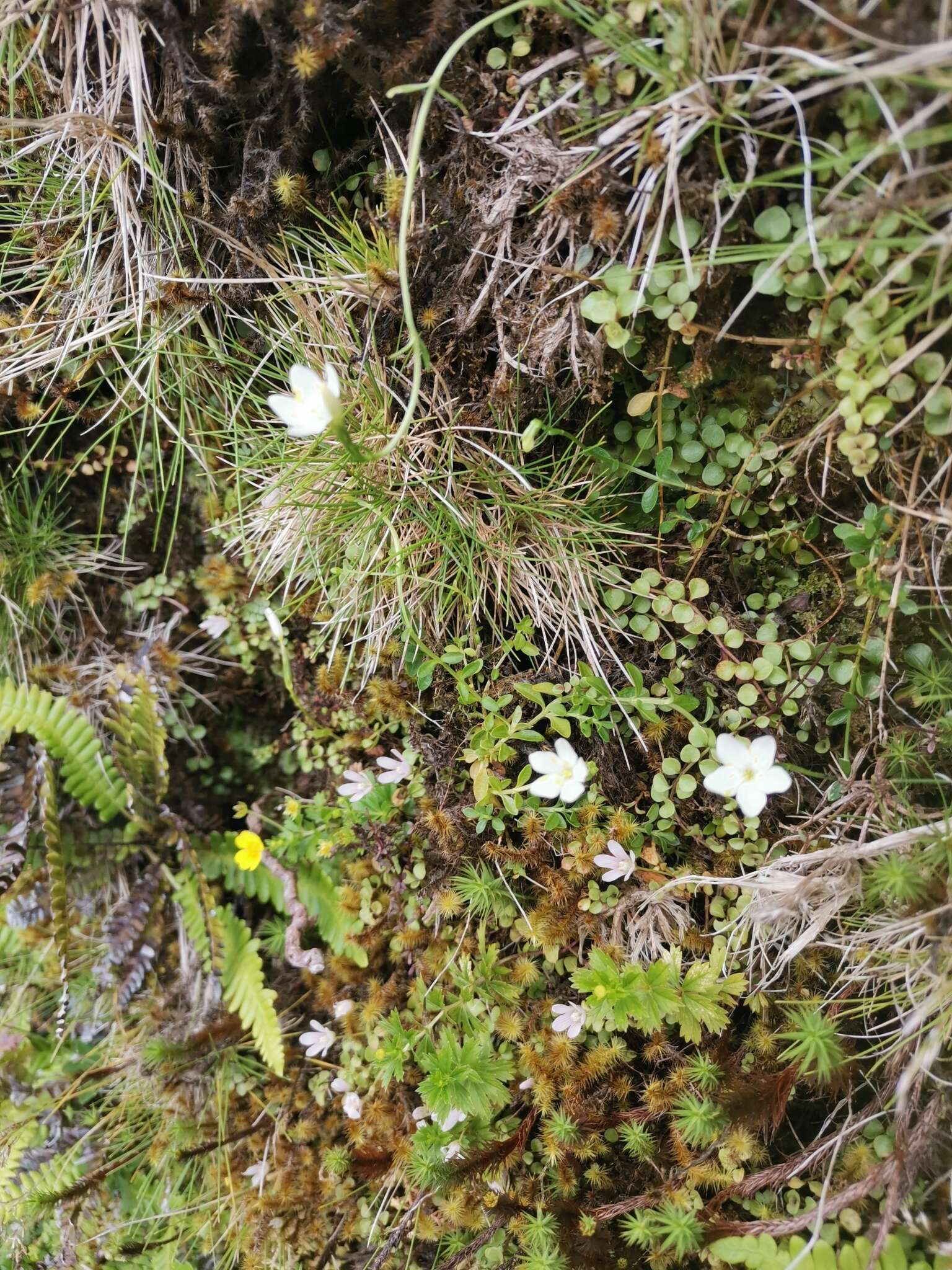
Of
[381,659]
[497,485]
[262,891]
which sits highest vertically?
[497,485]

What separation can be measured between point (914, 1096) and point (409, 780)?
153cm

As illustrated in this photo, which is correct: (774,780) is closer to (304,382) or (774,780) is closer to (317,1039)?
(304,382)

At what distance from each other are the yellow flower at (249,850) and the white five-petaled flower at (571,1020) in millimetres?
1121

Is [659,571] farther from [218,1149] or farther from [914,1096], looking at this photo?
[218,1149]

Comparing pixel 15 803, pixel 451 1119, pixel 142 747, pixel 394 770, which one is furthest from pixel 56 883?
pixel 451 1119

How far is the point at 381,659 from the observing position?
7.64ft

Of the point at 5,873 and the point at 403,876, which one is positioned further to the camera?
the point at 5,873

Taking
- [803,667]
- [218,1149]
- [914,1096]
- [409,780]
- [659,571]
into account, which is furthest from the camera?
[218,1149]

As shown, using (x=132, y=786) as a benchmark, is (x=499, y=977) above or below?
below

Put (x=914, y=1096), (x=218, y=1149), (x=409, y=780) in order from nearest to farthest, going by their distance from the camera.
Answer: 1. (x=914, y=1096)
2. (x=409, y=780)
3. (x=218, y=1149)

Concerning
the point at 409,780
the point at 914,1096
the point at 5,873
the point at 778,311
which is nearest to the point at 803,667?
the point at 778,311

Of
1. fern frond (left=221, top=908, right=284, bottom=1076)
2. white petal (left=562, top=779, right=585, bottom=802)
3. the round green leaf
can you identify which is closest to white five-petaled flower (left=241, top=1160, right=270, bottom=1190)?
fern frond (left=221, top=908, right=284, bottom=1076)

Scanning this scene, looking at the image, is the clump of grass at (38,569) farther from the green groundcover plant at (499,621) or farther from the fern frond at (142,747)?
the fern frond at (142,747)

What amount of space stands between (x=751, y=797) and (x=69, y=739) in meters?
2.26
